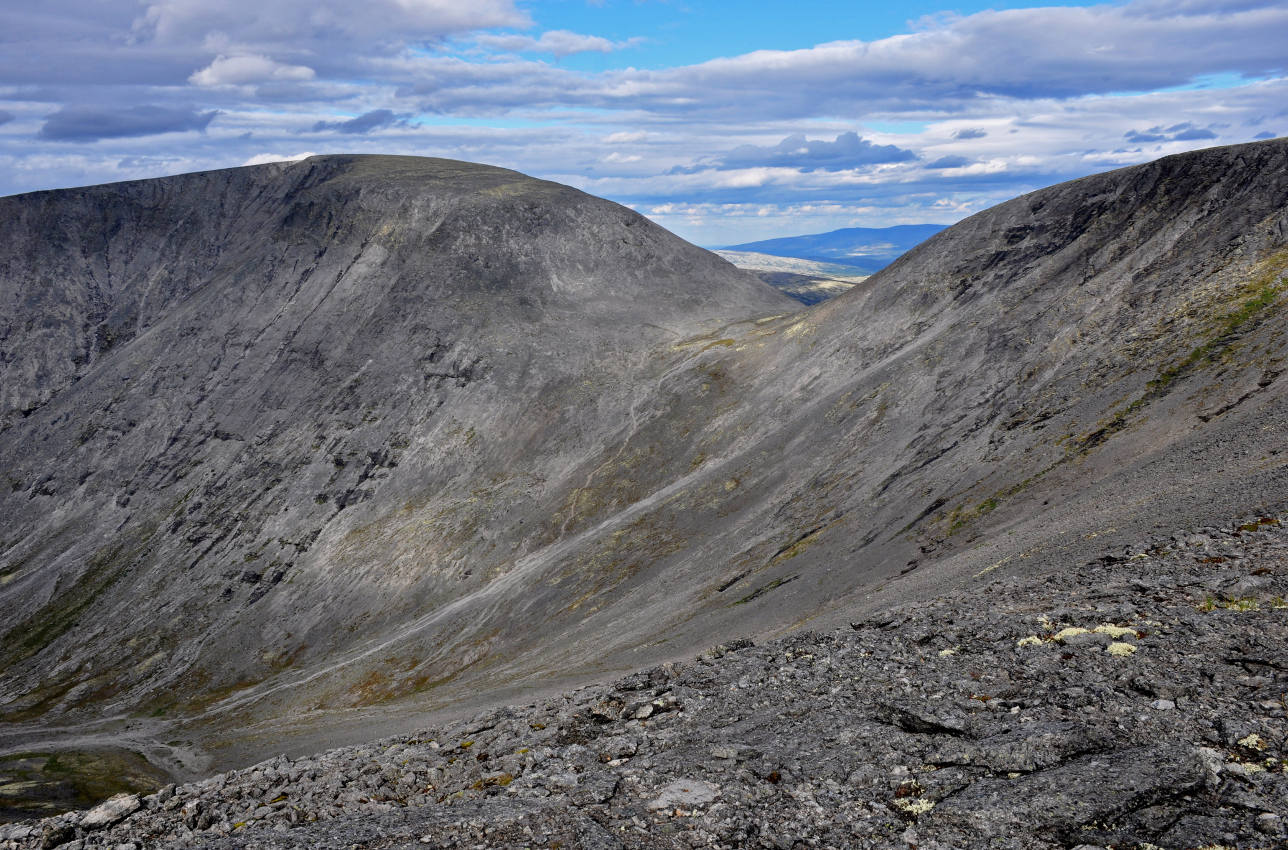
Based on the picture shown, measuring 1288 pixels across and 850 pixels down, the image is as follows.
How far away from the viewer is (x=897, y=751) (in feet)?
42.9

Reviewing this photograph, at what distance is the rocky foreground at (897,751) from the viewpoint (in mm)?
10641

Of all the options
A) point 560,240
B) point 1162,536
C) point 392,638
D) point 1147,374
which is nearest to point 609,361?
point 560,240

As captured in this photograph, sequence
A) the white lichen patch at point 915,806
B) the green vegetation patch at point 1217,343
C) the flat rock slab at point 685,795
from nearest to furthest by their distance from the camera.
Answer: the white lichen patch at point 915,806, the flat rock slab at point 685,795, the green vegetation patch at point 1217,343

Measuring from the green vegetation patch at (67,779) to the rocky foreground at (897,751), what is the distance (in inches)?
1343

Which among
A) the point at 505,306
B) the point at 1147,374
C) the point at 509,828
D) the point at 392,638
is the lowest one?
the point at 392,638

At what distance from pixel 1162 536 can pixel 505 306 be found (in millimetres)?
79343

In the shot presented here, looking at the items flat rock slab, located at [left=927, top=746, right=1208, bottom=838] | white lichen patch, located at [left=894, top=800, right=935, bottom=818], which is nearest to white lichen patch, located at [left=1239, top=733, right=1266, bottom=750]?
flat rock slab, located at [left=927, top=746, right=1208, bottom=838]

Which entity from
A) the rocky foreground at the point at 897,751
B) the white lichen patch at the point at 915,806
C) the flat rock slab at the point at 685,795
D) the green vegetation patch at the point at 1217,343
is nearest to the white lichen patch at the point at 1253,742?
the rocky foreground at the point at 897,751

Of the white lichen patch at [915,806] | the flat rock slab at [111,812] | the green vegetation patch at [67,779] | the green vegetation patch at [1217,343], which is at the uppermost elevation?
the green vegetation patch at [1217,343]

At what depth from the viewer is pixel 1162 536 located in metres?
22.0

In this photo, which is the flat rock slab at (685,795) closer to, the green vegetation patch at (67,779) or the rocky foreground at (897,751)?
the rocky foreground at (897,751)

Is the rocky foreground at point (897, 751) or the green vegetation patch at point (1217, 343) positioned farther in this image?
the green vegetation patch at point (1217, 343)

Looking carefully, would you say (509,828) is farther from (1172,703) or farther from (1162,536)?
(1162,536)

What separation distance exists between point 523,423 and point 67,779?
145ft
